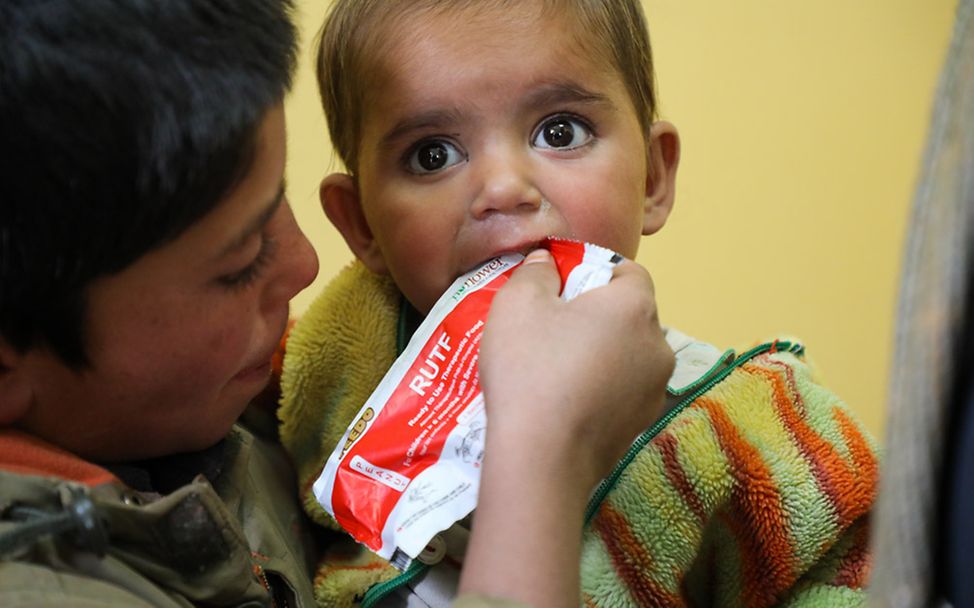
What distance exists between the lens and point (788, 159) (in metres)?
1.48

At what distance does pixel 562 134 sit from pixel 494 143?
55 millimetres

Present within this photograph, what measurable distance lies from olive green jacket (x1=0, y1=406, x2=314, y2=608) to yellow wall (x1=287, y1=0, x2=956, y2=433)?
97 centimetres

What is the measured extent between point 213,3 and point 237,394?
0.26m

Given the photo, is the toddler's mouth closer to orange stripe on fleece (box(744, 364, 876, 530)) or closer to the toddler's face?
the toddler's face

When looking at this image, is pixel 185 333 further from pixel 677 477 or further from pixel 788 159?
pixel 788 159

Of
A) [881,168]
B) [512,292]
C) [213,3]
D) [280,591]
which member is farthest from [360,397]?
[881,168]

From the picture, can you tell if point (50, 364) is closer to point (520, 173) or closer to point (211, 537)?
point (211, 537)

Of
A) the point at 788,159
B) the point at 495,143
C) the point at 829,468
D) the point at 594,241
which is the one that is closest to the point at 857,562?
the point at 829,468

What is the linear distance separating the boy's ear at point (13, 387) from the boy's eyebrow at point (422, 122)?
12.8 inches

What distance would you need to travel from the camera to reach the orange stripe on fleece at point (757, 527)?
70cm

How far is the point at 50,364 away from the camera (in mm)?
571

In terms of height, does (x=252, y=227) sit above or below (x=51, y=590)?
above

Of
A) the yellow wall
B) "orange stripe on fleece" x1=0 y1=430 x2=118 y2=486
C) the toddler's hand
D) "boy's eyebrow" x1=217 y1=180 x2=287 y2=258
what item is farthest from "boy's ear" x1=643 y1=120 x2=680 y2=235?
the yellow wall

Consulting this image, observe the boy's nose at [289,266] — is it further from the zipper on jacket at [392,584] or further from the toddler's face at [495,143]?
the zipper on jacket at [392,584]
